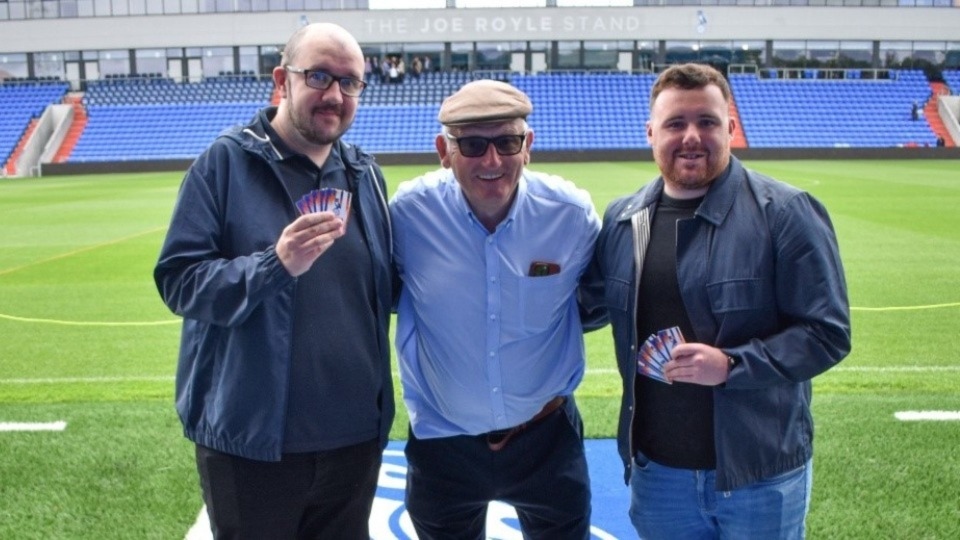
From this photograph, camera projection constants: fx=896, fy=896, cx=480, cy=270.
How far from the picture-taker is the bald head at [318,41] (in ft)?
9.80

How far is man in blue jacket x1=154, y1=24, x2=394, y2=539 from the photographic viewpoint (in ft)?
9.32

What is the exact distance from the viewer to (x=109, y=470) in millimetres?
5086

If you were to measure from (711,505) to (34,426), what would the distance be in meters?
4.79

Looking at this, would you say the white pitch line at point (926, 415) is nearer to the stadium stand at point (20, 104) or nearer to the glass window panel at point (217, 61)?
the stadium stand at point (20, 104)

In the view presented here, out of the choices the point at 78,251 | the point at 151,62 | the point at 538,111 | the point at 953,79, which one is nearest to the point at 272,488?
the point at 78,251

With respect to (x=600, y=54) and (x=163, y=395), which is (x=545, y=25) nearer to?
(x=600, y=54)

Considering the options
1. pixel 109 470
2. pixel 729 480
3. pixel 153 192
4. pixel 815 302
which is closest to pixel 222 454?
pixel 729 480

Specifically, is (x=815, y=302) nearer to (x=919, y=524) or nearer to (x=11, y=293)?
(x=919, y=524)

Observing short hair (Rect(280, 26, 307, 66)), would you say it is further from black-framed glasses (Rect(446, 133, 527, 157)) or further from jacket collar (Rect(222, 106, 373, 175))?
black-framed glasses (Rect(446, 133, 527, 157))

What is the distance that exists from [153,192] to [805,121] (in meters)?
30.1

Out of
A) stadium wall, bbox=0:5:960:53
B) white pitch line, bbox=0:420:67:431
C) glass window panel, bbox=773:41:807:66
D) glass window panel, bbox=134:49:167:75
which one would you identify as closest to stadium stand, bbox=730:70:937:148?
glass window panel, bbox=773:41:807:66

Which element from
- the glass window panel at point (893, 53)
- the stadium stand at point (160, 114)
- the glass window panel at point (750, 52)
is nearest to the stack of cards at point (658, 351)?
the stadium stand at point (160, 114)

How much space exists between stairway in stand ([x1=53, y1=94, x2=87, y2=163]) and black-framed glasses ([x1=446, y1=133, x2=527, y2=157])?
4117cm

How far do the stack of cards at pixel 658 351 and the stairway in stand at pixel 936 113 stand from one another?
1699 inches
